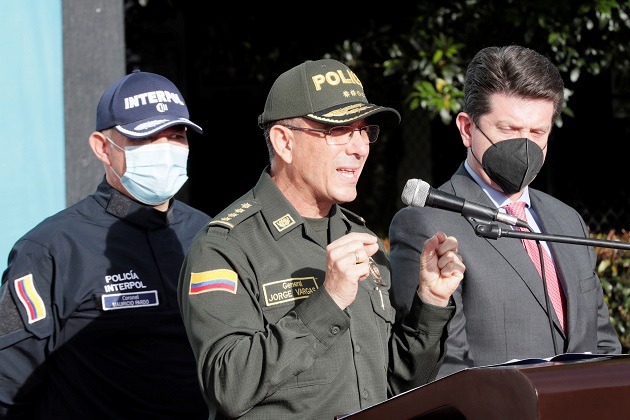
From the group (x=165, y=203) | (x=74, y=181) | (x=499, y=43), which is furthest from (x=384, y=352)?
(x=499, y=43)

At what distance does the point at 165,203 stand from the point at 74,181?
1.27 meters

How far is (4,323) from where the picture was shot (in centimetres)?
316

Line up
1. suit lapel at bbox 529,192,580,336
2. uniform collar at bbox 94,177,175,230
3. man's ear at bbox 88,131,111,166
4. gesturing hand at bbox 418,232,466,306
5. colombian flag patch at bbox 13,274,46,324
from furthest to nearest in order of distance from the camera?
1. man's ear at bbox 88,131,111,166
2. uniform collar at bbox 94,177,175,230
3. colombian flag patch at bbox 13,274,46,324
4. suit lapel at bbox 529,192,580,336
5. gesturing hand at bbox 418,232,466,306

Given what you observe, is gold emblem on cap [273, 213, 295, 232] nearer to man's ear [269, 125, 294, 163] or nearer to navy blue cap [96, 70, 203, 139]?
man's ear [269, 125, 294, 163]

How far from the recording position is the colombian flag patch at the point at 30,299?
313cm

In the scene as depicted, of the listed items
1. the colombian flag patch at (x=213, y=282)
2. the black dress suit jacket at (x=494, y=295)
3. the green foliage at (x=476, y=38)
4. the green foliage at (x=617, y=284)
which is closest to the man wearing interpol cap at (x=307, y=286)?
the colombian flag patch at (x=213, y=282)

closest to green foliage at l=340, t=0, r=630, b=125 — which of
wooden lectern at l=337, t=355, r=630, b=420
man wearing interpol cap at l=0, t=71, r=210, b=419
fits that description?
man wearing interpol cap at l=0, t=71, r=210, b=419

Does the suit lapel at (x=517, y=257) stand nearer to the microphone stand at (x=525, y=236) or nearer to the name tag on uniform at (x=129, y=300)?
the microphone stand at (x=525, y=236)

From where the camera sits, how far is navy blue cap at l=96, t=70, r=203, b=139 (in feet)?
11.4

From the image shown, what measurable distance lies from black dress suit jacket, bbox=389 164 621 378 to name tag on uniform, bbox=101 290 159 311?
32.6 inches

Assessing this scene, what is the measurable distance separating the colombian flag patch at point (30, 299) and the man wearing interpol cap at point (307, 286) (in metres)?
0.84

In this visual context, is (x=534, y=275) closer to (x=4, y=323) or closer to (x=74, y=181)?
(x=4, y=323)

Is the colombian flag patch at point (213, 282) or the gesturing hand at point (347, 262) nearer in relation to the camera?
the gesturing hand at point (347, 262)

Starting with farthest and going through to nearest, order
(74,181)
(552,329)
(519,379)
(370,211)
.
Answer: (370,211), (74,181), (552,329), (519,379)
